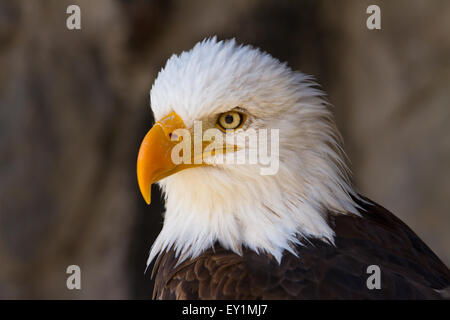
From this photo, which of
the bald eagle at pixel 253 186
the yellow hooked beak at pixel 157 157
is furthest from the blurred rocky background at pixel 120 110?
the yellow hooked beak at pixel 157 157

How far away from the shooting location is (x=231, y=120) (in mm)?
2021

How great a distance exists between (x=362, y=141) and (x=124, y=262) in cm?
228

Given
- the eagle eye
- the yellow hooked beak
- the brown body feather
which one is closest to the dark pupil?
the eagle eye

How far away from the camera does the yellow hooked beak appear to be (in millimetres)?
1942

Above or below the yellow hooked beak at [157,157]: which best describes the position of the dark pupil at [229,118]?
above

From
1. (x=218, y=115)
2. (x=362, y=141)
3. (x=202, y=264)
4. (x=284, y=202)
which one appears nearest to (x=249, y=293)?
(x=202, y=264)

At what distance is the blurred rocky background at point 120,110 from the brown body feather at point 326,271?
2244mm

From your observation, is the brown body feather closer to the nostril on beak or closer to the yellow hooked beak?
the yellow hooked beak

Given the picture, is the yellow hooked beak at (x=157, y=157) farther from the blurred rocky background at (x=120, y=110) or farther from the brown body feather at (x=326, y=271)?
the blurred rocky background at (x=120, y=110)

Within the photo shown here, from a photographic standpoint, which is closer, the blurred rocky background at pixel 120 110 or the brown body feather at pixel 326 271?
the brown body feather at pixel 326 271

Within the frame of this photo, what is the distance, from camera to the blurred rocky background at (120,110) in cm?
403

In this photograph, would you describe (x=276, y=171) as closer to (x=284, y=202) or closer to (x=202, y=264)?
(x=284, y=202)

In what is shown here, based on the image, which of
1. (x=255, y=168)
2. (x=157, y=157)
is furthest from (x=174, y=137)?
(x=255, y=168)

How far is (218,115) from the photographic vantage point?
202 cm
